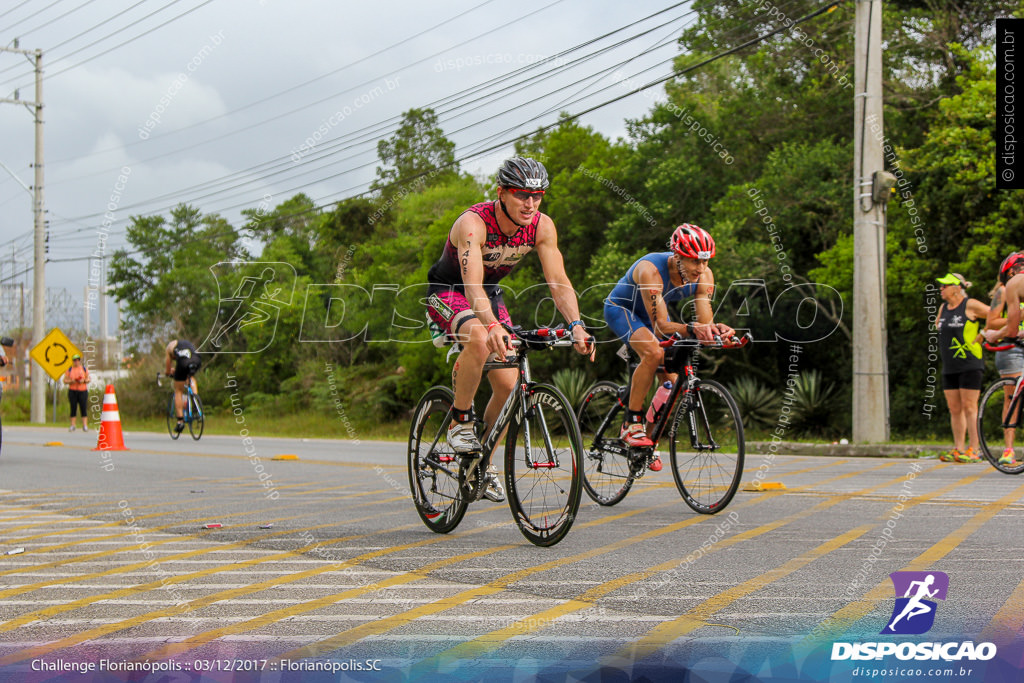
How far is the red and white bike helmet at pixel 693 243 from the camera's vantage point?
6.80 metres

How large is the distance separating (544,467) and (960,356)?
21.9ft

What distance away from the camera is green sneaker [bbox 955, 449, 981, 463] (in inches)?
414

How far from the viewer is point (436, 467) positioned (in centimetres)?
620

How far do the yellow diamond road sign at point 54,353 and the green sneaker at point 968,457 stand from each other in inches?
976

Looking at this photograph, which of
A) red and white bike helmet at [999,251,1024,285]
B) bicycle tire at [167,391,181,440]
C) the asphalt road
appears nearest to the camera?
the asphalt road

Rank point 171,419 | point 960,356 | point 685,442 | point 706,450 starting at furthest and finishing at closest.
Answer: point 171,419 < point 960,356 < point 685,442 < point 706,450

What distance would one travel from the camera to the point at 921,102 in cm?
2045

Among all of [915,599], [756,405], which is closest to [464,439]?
[915,599]

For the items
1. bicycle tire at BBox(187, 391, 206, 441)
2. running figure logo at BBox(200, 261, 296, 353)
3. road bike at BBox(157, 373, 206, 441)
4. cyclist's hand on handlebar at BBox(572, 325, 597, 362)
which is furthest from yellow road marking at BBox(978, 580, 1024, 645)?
running figure logo at BBox(200, 261, 296, 353)

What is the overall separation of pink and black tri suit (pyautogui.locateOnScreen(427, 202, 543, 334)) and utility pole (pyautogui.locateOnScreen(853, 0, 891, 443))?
31.9ft

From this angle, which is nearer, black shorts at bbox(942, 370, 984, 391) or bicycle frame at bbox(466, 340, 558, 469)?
bicycle frame at bbox(466, 340, 558, 469)

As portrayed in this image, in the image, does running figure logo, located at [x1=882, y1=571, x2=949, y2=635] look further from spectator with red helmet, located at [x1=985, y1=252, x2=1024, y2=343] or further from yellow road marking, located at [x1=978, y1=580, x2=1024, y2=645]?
spectator with red helmet, located at [x1=985, y1=252, x2=1024, y2=343]

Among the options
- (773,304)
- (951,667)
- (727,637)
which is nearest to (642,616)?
(727,637)

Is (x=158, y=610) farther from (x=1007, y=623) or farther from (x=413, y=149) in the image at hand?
(x=413, y=149)
